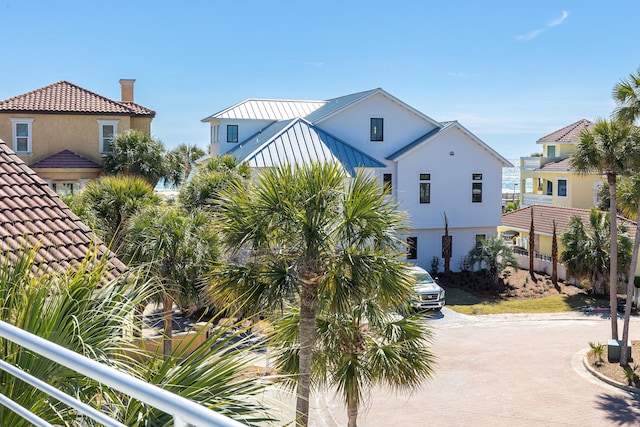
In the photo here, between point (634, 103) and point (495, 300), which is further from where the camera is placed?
point (495, 300)

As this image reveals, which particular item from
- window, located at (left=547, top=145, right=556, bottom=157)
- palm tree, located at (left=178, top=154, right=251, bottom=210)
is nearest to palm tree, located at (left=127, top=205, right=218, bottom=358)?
palm tree, located at (left=178, top=154, right=251, bottom=210)

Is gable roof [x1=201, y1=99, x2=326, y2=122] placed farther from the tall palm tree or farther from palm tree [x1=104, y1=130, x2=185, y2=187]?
the tall palm tree

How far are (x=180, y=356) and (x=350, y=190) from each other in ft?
25.8

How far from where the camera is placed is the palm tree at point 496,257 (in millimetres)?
33625

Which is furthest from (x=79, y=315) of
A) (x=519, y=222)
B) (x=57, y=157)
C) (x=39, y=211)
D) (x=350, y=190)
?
(x=519, y=222)

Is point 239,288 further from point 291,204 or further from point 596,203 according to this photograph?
point 596,203

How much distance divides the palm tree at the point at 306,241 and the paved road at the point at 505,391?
454cm

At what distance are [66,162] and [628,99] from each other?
25.0 meters

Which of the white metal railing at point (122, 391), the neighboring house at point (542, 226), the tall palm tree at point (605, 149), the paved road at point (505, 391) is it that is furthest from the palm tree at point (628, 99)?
the white metal railing at point (122, 391)

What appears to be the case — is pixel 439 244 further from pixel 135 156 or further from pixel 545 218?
pixel 135 156

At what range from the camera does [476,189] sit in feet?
122

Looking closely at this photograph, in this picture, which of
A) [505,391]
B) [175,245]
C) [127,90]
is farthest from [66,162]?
[505,391]

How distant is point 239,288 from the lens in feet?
39.2

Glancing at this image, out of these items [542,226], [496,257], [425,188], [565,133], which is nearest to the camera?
[496,257]
